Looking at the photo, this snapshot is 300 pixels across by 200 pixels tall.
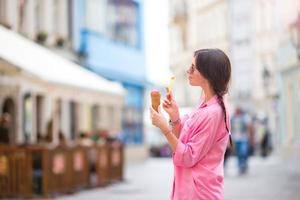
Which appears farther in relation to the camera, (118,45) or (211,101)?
(118,45)

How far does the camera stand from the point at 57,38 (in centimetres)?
3052

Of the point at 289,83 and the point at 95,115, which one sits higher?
the point at 289,83

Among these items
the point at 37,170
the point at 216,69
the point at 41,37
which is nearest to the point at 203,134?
the point at 216,69

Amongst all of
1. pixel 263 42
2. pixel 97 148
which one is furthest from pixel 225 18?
pixel 97 148

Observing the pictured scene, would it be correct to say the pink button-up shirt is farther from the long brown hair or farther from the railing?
the railing

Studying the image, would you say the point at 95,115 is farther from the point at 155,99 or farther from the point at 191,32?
the point at 191,32

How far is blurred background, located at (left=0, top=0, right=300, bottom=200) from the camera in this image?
16203 mm

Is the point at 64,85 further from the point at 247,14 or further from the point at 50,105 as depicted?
the point at 247,14

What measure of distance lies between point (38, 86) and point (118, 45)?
23467mm

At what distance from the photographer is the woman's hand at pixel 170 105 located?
434 cm

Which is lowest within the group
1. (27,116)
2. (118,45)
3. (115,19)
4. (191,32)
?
(27,116)

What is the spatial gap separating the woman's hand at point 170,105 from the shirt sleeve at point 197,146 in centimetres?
17

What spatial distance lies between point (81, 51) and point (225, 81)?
30074 mm

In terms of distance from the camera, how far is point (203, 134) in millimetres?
4242
